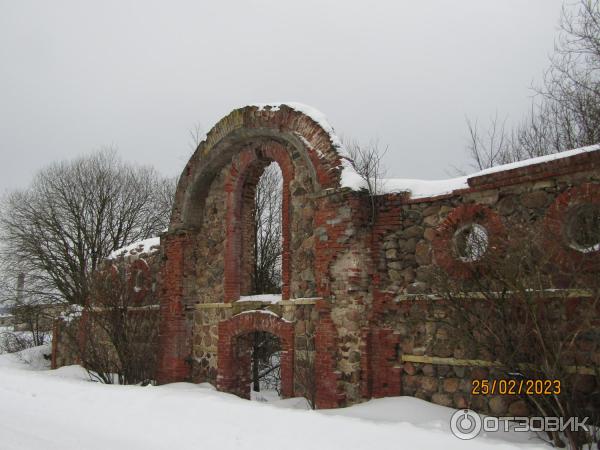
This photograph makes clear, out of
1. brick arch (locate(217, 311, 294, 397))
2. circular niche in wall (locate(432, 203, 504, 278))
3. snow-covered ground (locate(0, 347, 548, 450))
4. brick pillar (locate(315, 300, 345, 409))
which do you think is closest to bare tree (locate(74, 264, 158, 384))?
brick arch (locate(217, 311, 294, 397))

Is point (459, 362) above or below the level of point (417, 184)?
below

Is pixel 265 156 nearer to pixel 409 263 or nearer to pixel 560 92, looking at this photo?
pixel 409 263

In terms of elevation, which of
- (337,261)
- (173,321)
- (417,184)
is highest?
(417,184)

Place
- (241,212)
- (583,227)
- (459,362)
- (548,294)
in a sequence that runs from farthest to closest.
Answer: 1. (241,212)
2. (459,362)
3. (583,227)
4. (548,294)

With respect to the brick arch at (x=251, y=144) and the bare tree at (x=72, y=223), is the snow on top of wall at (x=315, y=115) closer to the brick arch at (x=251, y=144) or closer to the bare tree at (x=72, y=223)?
the brick arch at (x=251, y=144)

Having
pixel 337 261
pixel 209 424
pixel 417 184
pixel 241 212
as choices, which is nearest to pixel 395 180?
pixel 417 184

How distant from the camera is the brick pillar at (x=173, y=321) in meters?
9.90

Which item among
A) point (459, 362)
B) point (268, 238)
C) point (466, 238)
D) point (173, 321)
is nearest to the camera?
point (459, 362)

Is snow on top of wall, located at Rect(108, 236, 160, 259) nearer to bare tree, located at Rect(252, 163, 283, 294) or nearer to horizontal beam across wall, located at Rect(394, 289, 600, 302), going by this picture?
bare tree, located at Rect(252, 163, 283, 294)

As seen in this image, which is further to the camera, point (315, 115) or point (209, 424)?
point (315, 115)

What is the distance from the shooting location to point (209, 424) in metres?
5.98

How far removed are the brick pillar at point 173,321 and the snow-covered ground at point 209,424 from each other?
74.8 inches

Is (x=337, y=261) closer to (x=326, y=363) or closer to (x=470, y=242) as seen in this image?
(x=326, y=363)

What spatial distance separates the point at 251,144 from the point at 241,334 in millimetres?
3529
